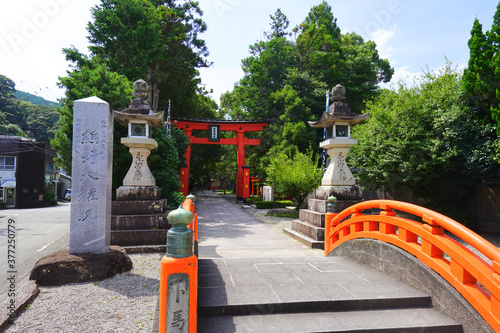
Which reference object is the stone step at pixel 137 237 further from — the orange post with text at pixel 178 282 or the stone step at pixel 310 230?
the orange post with text at pixel 178 282

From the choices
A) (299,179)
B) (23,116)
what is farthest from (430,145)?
(23,116)

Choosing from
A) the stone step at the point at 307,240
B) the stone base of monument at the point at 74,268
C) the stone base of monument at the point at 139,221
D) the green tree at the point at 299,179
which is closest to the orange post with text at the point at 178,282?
the stone base of monument at the point at 74,268

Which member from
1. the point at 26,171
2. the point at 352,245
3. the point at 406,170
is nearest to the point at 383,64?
the point at 406,170

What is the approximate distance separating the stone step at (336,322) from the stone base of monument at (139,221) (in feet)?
13.6

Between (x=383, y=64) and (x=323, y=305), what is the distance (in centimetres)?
3180

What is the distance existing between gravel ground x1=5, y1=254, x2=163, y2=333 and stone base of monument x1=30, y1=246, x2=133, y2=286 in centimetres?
13

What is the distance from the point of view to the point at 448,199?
1212 centimetres

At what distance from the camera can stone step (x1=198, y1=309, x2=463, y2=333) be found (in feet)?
9.04

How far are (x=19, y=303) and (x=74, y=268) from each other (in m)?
1.01

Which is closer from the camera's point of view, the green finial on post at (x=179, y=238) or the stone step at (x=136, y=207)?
the green finial on post at (x=179, y=238)

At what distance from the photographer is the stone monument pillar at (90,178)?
16.1 feet

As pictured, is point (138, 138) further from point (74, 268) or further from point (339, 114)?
point (339, 114)

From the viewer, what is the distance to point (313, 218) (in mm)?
8367

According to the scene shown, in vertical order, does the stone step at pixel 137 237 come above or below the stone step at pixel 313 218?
below
